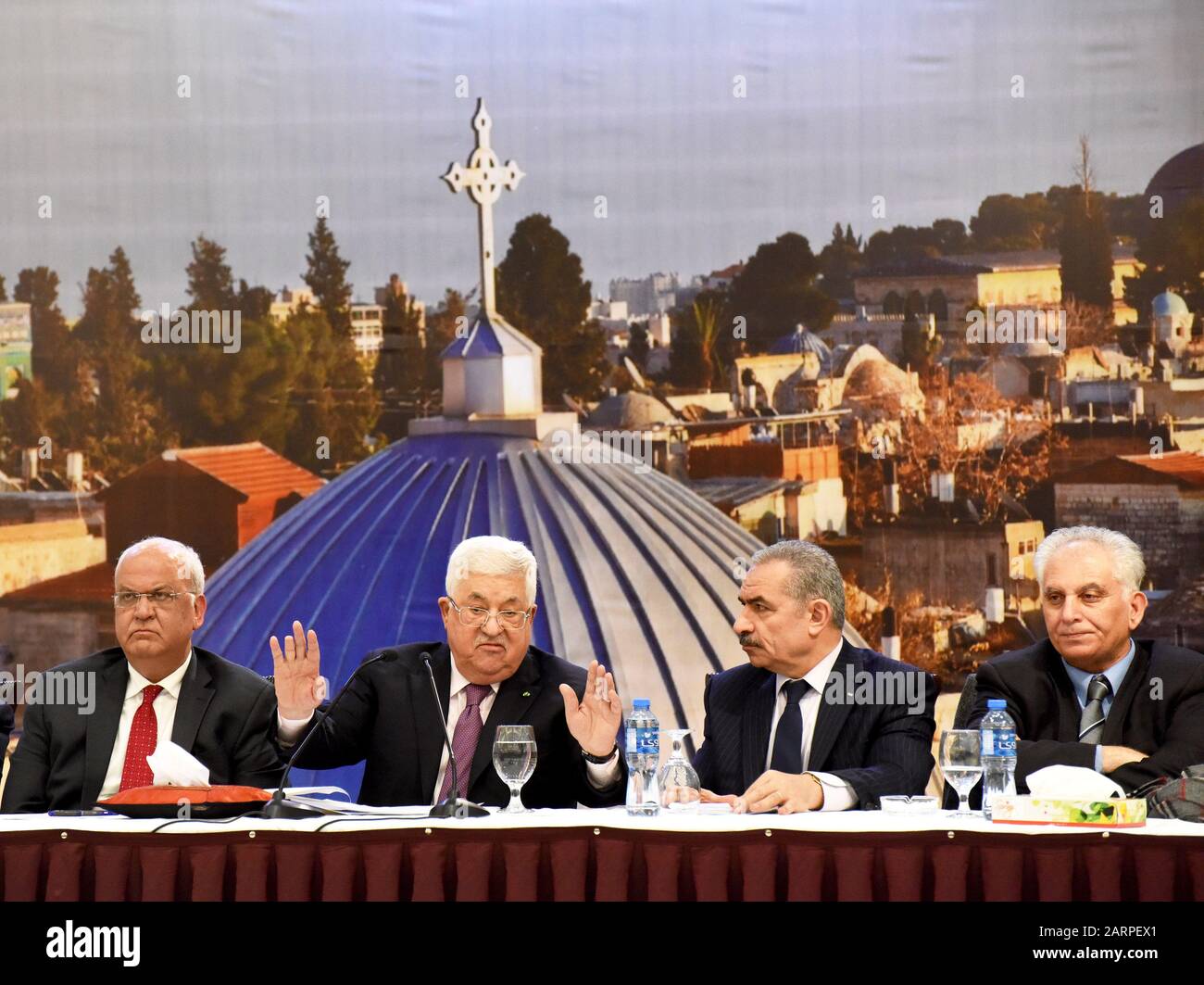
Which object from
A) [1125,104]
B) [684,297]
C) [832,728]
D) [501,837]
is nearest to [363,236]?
[684,297]

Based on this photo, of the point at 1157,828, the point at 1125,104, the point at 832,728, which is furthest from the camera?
the point at 1125,104

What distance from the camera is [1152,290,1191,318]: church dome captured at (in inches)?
251

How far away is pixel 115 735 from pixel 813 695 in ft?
4.64

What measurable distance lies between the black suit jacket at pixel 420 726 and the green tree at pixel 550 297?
333cm

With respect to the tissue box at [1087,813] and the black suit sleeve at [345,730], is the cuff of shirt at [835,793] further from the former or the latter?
the black suit sleeve at [345,730]

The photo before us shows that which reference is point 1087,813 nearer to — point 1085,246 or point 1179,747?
point 1179,747

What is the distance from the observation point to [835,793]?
313 cm

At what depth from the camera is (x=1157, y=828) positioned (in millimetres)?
2738

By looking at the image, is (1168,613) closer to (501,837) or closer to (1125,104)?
(1125,104)

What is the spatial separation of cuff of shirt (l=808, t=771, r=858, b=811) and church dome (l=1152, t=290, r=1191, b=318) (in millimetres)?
3812

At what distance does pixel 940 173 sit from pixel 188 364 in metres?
2.97

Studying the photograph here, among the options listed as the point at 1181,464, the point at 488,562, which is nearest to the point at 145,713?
the point at 488,562

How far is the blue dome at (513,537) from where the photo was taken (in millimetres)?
7250

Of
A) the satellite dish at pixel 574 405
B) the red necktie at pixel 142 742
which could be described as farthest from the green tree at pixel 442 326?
the red necktie at pixel 142 742
